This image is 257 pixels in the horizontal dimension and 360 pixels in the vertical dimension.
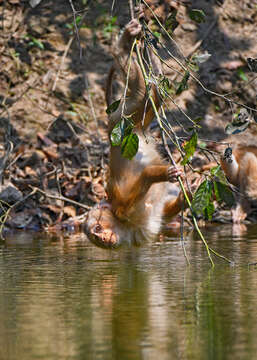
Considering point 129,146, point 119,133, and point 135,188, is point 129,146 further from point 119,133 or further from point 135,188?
point 135,188

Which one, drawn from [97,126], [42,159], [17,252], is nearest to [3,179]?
[42,159]

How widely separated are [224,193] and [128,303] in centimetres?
81

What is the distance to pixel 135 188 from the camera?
625 cm

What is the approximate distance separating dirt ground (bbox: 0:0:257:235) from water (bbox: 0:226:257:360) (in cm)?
285

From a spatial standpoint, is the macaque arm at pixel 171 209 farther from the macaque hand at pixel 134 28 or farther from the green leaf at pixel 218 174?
the green leaf at pixel 218 174

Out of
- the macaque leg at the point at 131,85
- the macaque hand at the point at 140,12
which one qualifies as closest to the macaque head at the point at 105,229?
the macaque leg at the point at 131,85

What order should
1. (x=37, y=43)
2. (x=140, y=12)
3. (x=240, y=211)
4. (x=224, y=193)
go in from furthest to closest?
1. (x=37, y=43)
2. (x=240, y=211)
3. (x=140, y=12)
4. (x=224, y=193)

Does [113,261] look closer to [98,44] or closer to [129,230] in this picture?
[129,230]

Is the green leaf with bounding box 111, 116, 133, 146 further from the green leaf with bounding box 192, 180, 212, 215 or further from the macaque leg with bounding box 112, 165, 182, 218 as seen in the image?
the macaque leg with bounding box 112, 165, 182, 218

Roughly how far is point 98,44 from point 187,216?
14.2ft

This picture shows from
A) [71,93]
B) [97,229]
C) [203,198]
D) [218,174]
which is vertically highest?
[71,93]

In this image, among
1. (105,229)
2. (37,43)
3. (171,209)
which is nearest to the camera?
(105,229)

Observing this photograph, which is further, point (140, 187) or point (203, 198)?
point (140, 187)

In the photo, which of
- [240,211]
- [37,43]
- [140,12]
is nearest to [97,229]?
[140,12]
